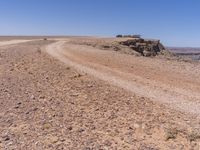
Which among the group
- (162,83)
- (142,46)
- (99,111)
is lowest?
(142,46)

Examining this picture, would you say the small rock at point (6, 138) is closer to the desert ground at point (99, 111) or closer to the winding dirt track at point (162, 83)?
the desert ground at point (99, 111)

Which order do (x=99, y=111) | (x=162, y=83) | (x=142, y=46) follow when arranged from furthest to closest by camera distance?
(x=142, y=46), (x=162, y=83), (x=99, y=111)

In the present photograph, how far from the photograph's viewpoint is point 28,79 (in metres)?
16.4

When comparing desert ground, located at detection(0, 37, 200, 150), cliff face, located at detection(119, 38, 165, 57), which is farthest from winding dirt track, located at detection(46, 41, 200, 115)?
cliff face, located at detection(119, 38, 165, 57)

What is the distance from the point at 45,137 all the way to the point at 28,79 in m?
8.29

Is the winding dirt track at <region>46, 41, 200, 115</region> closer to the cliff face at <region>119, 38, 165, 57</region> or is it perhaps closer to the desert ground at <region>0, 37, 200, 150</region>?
the desert ground at <region>0, 37, 200, 150</region>

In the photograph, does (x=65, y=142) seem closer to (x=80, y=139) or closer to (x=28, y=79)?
(x=80, y=139)

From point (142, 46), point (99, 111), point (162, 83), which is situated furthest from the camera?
point (142, 46)

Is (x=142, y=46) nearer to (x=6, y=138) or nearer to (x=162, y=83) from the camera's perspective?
(x=162, y=83)

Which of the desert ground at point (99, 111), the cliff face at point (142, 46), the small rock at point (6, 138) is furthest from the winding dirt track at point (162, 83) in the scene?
the cliff face at point (142, 46)

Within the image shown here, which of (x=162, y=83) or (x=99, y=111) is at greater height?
(x=99, y=111)

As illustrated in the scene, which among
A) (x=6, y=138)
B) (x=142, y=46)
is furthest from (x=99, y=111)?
(x=142, y=46)

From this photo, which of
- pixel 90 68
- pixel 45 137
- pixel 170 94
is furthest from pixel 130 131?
pixel 90 68

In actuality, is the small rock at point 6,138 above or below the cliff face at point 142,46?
above
